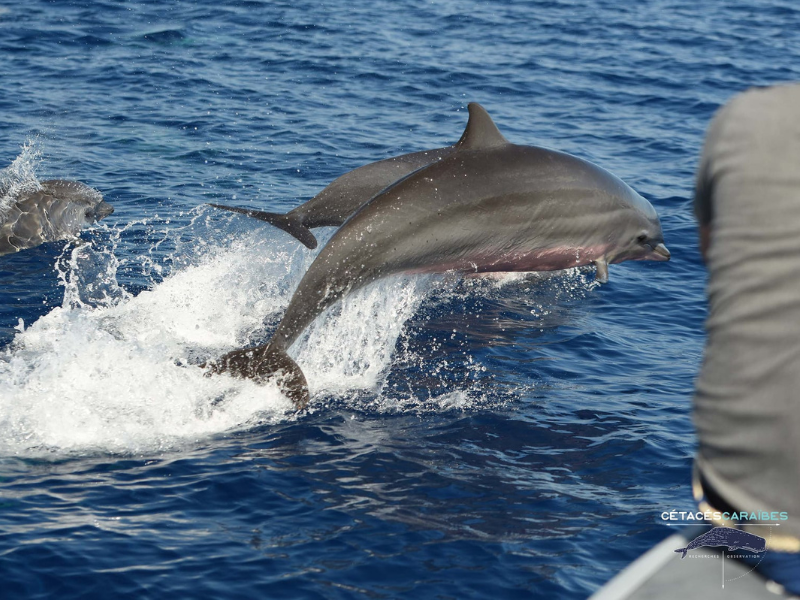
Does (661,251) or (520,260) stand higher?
(520,260)

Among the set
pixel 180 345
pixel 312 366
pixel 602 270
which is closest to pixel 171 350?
pixel 180 345

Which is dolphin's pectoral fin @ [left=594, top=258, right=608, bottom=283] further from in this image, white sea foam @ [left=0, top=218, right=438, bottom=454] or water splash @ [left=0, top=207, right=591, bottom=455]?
white sea foam @ [left=0, top=218, right=438, bottom=454]

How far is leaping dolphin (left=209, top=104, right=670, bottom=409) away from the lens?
8.02m

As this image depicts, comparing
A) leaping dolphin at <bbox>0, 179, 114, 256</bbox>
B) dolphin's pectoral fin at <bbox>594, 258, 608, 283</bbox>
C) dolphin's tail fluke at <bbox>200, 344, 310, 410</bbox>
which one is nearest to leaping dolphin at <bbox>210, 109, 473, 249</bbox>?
dolphin's pectoral fin at <bbox>594, 258, 608, 283</bbox>

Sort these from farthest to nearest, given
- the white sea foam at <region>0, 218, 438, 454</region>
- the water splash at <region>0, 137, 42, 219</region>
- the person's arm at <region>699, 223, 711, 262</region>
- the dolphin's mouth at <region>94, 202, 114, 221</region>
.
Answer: the dolphin's mouth at <region>94, 202, 114, 221</region>, the water splash at <region>0, 137, 42, 219</region>, the white sea foam at <region>0, 218, 438, 454</region>, the person's arm at <region>699, 223, 711, 262</region>

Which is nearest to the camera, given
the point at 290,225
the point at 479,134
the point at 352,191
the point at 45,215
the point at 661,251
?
the point at 479,134

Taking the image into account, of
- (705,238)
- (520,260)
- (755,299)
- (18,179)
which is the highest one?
(705,238)

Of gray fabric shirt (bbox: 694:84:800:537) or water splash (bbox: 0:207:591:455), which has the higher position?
gray fabric shirt (bbox: 694:84:800:537)

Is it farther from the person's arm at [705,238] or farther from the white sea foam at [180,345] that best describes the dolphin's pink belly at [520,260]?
the person's arm at [705,238]

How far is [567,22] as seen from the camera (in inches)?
1016

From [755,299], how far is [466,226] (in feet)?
19.3

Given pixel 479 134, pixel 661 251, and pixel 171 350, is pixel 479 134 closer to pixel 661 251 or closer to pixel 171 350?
pixel 661 251

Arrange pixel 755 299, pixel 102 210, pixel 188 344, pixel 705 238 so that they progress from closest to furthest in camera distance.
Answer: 1. pixel 755 299
2. pixel 705 238
3. pixel 188 344
4. pixel 102 210

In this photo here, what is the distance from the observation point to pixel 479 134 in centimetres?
843
